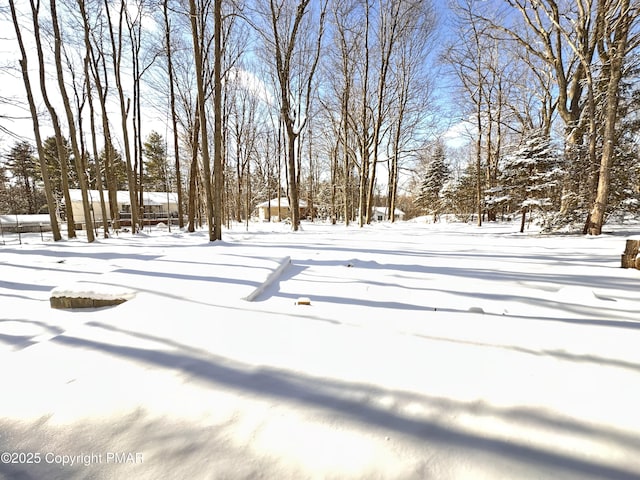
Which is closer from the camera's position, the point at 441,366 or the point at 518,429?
the point at 518,429

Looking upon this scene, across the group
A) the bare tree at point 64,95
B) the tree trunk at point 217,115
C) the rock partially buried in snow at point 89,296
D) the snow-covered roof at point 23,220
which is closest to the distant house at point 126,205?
the snow-covered roof at point 23,220

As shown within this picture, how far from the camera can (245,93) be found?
2059 cm

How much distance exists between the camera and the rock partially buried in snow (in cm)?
289

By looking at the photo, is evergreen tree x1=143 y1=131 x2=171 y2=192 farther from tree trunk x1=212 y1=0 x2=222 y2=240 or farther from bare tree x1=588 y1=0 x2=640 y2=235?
bare tree x1=588 y1=0 x2=640 y2=235

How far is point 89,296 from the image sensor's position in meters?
2.96

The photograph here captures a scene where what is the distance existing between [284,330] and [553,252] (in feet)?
20.1

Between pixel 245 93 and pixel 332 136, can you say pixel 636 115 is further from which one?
pixel 245 93

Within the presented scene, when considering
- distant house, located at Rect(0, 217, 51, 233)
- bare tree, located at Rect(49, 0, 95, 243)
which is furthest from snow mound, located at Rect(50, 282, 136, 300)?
distant house, located at Rect(0, 217, 51, 233)

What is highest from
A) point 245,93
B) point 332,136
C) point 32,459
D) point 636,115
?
point 245,93

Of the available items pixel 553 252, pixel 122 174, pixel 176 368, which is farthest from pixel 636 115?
pixel 122 174

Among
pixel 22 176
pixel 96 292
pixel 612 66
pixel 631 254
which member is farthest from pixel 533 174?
pixel 22 176

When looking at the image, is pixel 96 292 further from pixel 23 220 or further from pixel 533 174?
pixel 23 220

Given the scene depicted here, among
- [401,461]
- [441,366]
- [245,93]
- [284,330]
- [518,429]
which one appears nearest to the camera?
[401,461]

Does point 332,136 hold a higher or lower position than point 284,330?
higher
